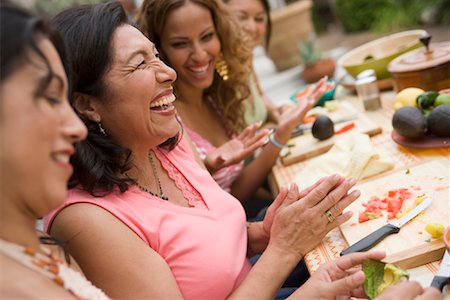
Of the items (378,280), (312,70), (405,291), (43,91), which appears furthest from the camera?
(312,70)

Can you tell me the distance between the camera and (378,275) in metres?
1.31

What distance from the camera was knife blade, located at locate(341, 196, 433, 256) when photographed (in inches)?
57.6

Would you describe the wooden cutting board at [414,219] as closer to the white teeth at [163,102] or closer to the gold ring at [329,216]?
the gold ring at [329,216]

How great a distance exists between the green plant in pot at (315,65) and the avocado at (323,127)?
2293 millimetres

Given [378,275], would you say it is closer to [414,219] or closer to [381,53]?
[414,219]

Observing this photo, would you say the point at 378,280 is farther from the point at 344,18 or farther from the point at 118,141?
the point at 344,18

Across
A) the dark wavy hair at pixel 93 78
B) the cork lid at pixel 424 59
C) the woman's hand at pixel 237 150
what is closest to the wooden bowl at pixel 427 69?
the cork lid at pixel 424 59

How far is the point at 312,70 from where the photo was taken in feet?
15.6

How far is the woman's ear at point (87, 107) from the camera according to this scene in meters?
1.67

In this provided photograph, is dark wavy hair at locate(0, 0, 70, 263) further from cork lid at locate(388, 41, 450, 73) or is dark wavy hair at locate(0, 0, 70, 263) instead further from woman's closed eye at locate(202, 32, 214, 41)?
cork lid at locate(388, 41, 450, 73)

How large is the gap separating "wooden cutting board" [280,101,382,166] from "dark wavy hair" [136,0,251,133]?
1.55 ft

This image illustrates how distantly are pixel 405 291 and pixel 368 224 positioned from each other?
0.46 m

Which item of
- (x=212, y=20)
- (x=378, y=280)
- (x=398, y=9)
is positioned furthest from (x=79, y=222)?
(x=398, y=9)

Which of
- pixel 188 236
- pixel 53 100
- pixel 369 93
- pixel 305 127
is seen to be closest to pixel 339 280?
pixel 188 236
